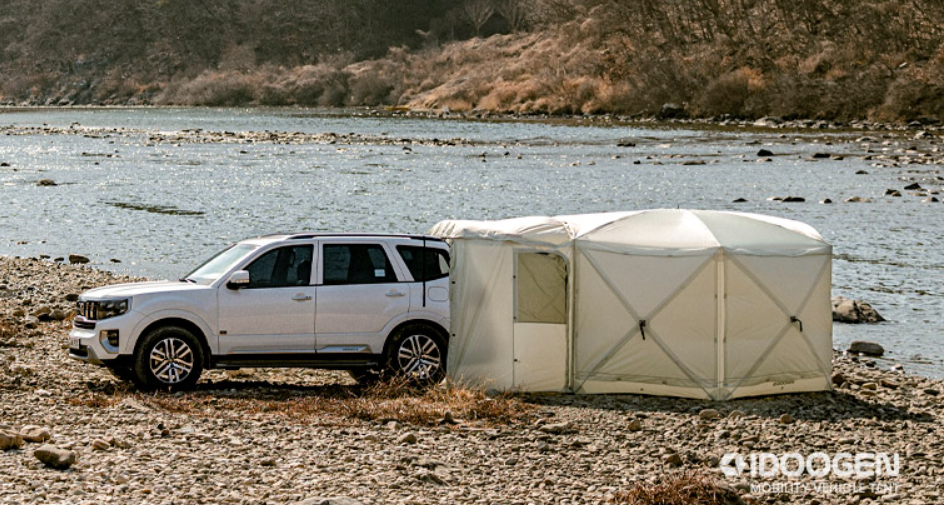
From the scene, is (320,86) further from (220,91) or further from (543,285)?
(543,285)

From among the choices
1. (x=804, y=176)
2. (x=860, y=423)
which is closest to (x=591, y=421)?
(x=860, y=423)

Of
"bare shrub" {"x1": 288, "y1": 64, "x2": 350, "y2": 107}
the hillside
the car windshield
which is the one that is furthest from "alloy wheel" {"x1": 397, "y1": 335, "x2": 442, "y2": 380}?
"bare shrub" {"x1": 288, "y1": 64, "x2": 350, "y2": 107}

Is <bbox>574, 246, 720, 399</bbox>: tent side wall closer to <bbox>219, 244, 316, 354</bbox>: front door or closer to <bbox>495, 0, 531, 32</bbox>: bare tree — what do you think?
<bbox>219, 244, 316, 354</bbox>: front door

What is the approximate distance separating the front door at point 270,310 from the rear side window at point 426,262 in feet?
3.92

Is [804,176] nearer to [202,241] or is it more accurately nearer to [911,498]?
[202,241]

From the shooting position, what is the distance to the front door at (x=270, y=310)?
1505cm

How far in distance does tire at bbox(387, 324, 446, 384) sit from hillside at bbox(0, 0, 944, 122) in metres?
67.3

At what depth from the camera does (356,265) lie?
15.6 metres

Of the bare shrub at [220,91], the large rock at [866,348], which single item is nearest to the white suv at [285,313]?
the large rock at [866,348]

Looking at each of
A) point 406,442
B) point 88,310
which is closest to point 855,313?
point 406,442

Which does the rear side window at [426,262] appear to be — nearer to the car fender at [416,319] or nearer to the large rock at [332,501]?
the car fender at [416,319]

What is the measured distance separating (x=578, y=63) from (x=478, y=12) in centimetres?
7119

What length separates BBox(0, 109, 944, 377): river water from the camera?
99.1 ft

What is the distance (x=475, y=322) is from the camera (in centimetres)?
1558
